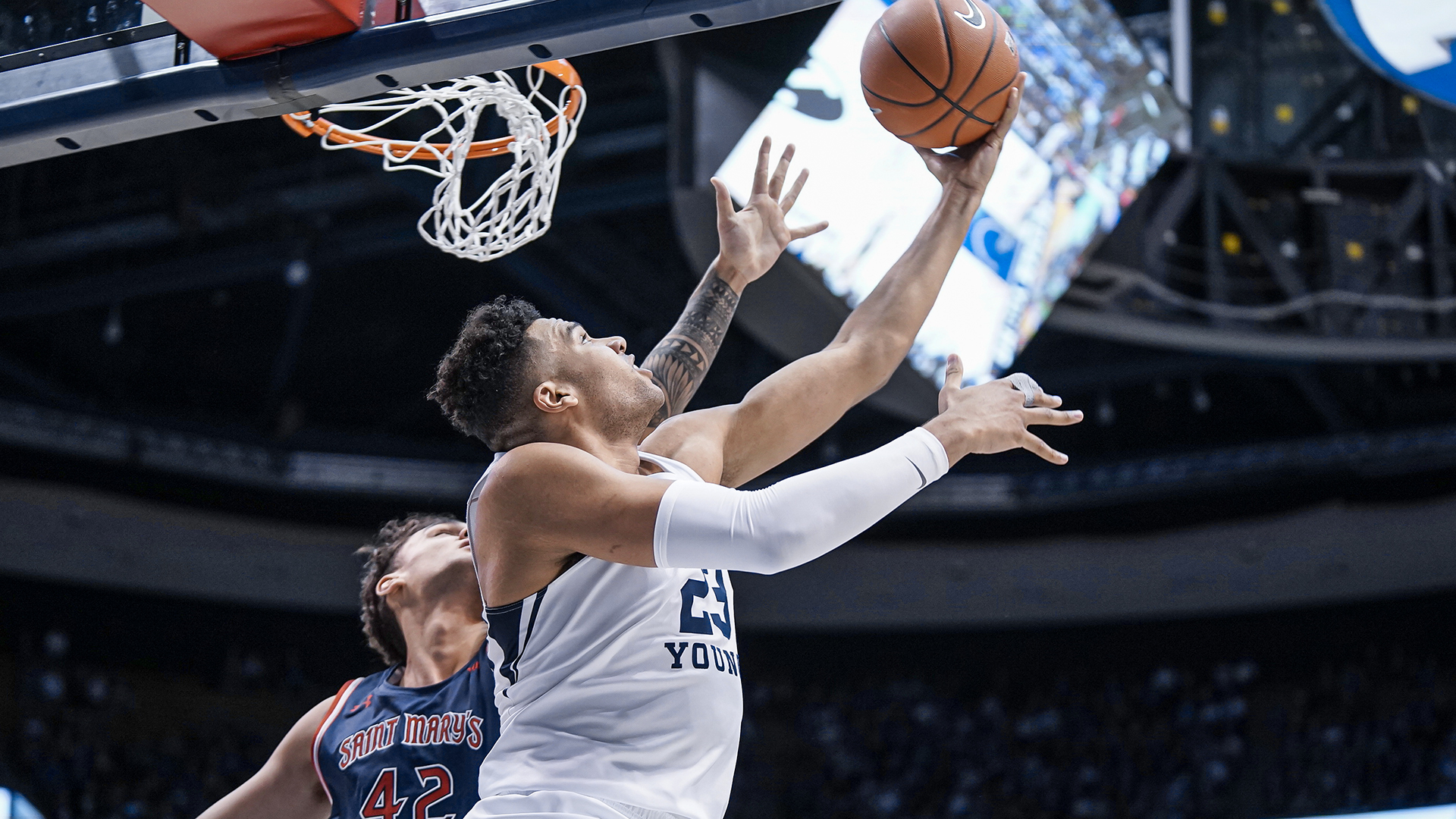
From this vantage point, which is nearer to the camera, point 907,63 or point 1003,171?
point 907,63

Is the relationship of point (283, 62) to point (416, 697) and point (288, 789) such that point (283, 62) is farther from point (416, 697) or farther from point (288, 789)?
point (288, 789)

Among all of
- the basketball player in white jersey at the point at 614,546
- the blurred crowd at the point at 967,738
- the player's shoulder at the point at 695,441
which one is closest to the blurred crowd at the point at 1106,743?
the blurred crowd at the point at 967,738

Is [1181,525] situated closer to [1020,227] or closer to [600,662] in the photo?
[1020,227]

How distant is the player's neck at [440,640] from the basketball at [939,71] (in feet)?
4.98

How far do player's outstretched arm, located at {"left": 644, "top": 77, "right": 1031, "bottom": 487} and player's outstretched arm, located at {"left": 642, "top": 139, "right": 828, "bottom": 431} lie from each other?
0.54 feet

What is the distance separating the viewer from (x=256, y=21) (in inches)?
98.0

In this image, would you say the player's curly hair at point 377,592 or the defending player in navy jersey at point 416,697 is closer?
the defending player in navy jersey at point 416,697

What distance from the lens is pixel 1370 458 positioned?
12.6m

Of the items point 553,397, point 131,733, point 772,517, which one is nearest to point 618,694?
point 772,517

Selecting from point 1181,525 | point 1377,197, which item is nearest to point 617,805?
point 1377,197

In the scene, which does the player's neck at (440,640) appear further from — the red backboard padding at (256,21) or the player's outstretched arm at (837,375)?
the red backboard padding at (256,21)

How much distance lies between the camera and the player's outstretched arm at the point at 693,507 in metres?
1.85

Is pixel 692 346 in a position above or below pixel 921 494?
above

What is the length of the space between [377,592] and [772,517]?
1602 millimetres
